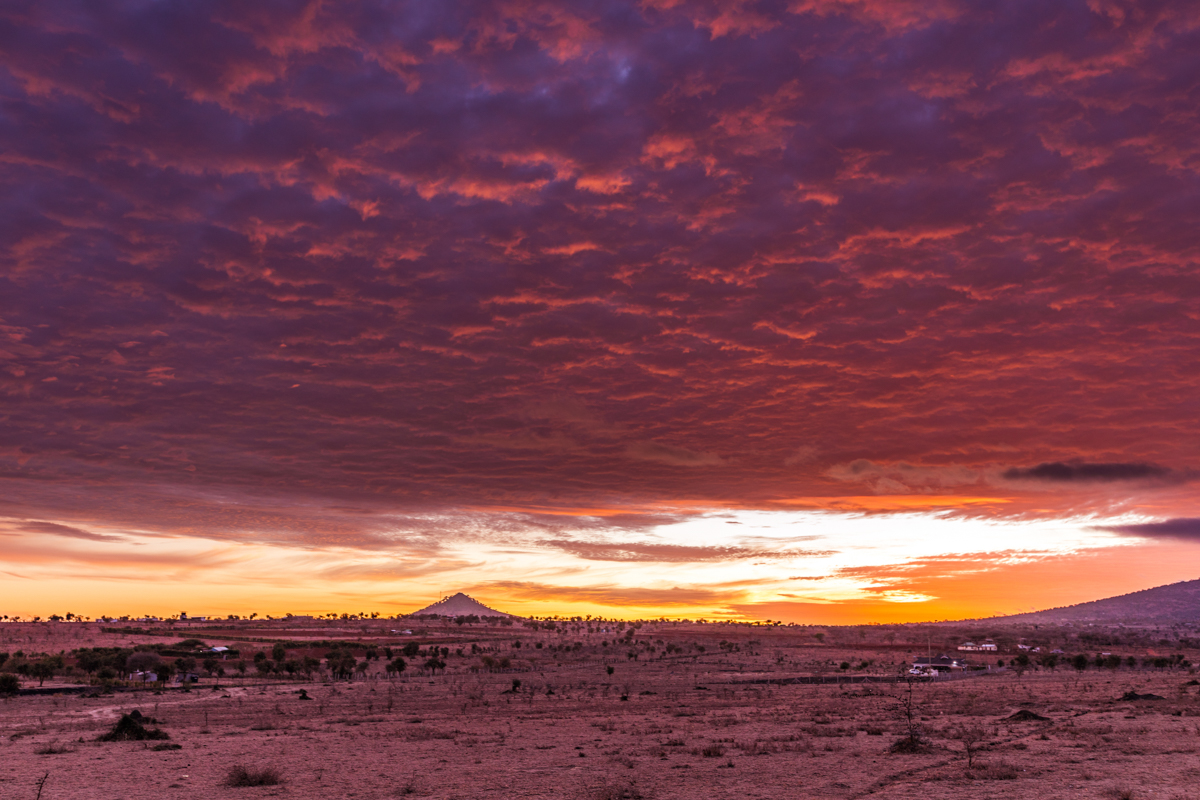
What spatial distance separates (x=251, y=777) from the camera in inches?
1000

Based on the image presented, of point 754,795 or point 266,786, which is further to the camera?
point 266,786

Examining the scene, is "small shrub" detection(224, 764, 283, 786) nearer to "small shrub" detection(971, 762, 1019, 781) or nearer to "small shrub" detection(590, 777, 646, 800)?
"small shrub" detection(590, 777, 646, 800)

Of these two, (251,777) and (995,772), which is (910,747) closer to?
(995,772)

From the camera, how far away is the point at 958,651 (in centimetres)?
11044

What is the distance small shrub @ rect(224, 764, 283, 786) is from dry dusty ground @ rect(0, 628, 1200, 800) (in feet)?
1.56

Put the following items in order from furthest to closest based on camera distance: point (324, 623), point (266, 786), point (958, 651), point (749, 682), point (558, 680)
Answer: point (324, 623), point (958, 651), point (558, 680), point (749, 682), point (266, 786)

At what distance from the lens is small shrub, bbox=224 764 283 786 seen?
25062 millimetres

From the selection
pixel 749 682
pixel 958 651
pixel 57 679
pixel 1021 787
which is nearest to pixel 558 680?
pixel 749 682

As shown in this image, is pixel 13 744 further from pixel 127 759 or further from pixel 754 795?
pixel 754 795

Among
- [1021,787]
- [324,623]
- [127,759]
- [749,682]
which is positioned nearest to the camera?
[1021,787]

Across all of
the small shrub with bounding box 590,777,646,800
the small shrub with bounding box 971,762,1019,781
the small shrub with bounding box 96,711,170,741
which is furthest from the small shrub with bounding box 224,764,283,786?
the small shrub with bounding box 971,762,1019,781

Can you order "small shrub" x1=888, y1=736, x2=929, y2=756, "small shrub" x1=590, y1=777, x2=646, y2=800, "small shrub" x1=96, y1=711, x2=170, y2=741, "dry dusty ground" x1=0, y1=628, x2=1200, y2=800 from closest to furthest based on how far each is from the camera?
"small shrub" x1=590, y1=777, x2=646, y2=800 < "dry dusty ground" x1=0, y1=628, x2=1200, y2=800 < "small shrub" x1=888, y1=736, x2=929, y2=756 < "small shrub" x1=96, y1=711, x2=170, y2=741

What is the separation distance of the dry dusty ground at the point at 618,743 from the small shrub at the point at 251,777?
18.8 inches

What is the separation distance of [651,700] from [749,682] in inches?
623
